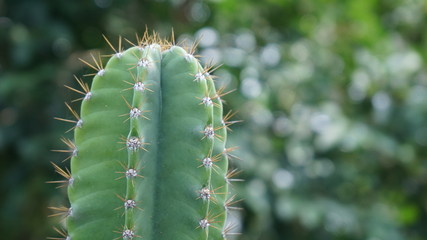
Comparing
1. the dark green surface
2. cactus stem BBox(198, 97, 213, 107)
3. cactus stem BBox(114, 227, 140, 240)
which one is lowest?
cactus stem BBox(114, 227, 140, 240)

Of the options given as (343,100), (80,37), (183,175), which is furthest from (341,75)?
(183,175)

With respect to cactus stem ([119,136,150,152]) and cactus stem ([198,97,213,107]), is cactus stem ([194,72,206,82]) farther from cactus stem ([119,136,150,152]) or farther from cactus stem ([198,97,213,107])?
cactus stem ([119,136,150,152])

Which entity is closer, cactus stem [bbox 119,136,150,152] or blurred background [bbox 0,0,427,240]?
cactus stem [bbox 119,136,150,152]

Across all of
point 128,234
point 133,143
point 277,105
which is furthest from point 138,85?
point 277,105

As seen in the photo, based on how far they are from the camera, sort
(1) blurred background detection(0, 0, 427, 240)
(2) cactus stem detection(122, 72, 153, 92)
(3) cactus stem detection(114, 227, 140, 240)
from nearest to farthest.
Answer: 1. (3) cactus stem detection(114, 227, 140, 240)
2. (2) cactus stem detection(122, 72, 153, 92)
3. (1) blurred background detection(0, 0, 427, 240)

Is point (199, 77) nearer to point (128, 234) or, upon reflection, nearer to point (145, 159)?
point (145, 159)

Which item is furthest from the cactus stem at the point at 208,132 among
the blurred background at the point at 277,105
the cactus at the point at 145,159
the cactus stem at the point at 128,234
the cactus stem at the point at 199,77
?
the blurred background at the point at 277,105

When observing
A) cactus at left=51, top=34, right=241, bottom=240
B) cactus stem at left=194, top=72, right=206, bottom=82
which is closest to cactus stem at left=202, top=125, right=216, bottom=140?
cactus at left=51, top=34, right=241, bottom=240
